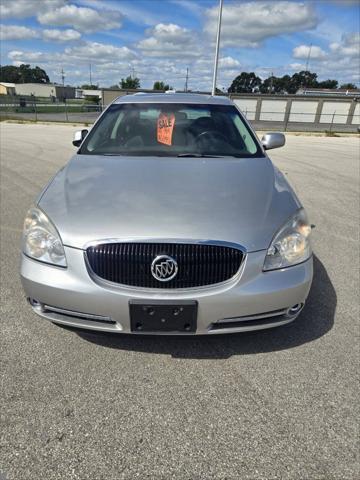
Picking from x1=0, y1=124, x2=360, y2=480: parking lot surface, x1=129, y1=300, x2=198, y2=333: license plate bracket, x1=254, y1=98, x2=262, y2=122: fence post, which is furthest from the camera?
x1=254, y1=98, x2=262, y2=122: fence post

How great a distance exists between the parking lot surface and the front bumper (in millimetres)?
179

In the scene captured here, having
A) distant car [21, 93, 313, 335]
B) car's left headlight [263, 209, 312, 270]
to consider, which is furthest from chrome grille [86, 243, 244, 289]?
car's left headlight [263, 209, 312, 270]

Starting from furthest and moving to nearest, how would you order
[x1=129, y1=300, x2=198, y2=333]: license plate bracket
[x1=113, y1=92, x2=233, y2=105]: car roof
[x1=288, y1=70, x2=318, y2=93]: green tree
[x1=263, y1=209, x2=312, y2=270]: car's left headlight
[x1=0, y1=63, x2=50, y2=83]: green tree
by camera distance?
[x1=0, y1=63, x2=50, y2=83]: green tree → [x1=288, y1=70, x2=318, y2=93]: green tree → [x1=113, y1=92, x2=233, y2=105]: car roof → [x1=263, y1=209, x2=312, y2=270]: car's left headlight → [x1=129, y1=300, x2=198, y2=333]: license plate bracket

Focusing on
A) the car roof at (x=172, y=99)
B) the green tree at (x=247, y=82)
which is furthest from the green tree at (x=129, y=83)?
the car roof at (x=172, y=99)

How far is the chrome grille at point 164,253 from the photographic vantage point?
6.11 ft

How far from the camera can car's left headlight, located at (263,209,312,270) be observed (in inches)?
77.2

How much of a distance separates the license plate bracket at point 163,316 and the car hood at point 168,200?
1.18ft

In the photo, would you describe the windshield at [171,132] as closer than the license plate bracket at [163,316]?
No

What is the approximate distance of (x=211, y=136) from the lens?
10.7 feet

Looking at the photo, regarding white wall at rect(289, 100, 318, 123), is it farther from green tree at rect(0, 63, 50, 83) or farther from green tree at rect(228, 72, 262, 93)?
green tree at rect(0, 63, 50, 83)

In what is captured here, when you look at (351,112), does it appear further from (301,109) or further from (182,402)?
(182,402)

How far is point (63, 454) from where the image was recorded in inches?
63.3

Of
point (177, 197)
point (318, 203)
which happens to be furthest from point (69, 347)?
point (318, 203)

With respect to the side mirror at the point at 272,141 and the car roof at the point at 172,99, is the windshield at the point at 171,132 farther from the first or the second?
the side mirror at the point at 272,141
